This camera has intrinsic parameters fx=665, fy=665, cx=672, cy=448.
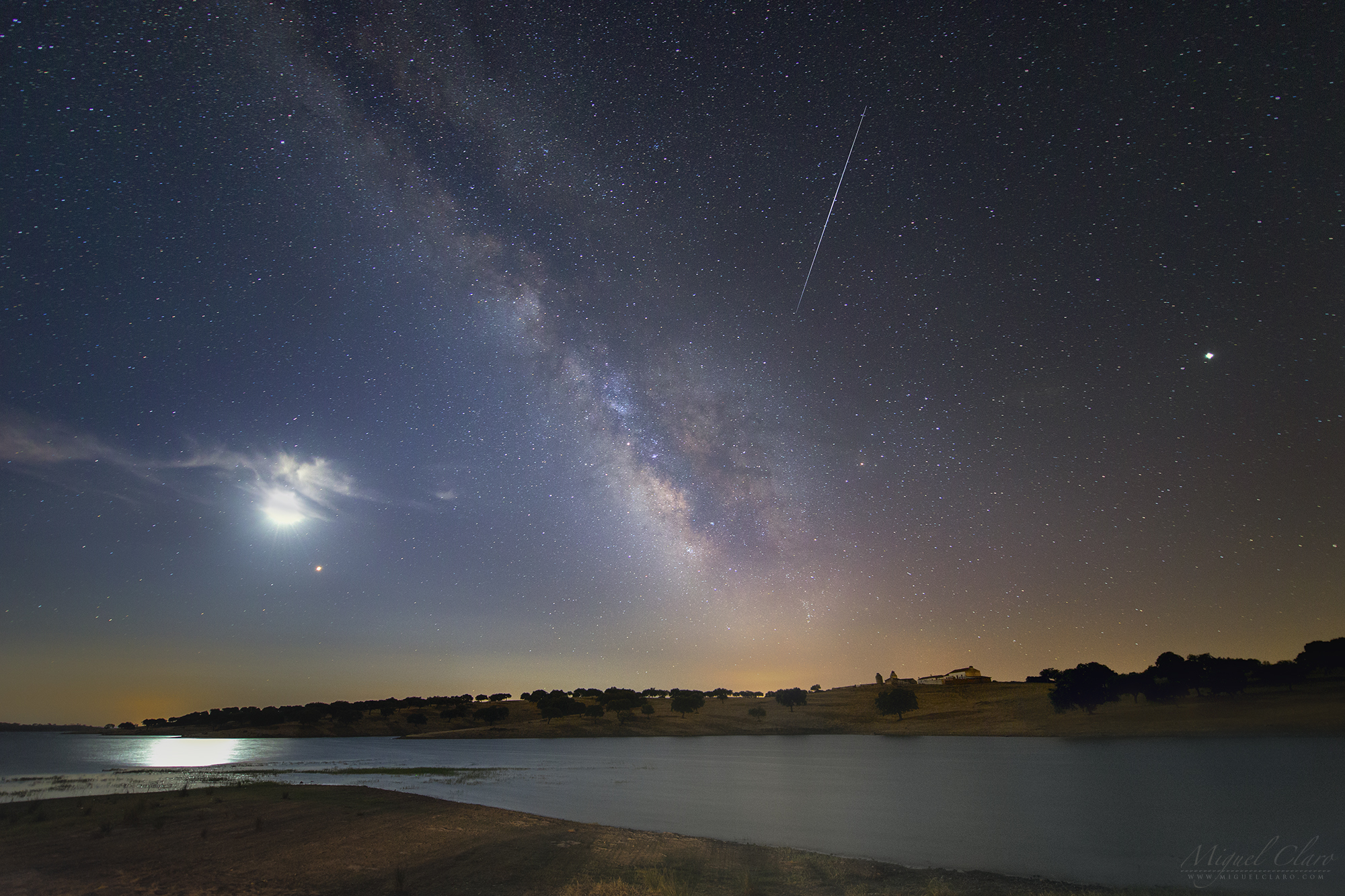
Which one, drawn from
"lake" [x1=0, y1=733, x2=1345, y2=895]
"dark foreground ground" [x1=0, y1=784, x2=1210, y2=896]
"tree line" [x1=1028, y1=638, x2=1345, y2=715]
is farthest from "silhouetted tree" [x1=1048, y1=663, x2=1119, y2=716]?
"dark foreground ground" [x1=0, y1=784, x2=1210, y2=896]

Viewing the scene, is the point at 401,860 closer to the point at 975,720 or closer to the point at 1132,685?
the point at 975,720

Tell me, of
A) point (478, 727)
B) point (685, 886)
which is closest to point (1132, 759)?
point (685, 886)

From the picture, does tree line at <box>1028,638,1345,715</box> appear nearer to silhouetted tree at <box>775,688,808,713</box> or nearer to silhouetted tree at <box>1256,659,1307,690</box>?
silhouetted tree at <box>1256,659,1307,690</box>

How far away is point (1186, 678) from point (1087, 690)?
14776 mm

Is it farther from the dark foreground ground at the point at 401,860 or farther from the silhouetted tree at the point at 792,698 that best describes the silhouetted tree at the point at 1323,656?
the dark foreground ground at the point at 401,860

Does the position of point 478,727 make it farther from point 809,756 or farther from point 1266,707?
point 1266,707

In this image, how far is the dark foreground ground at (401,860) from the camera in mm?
16641

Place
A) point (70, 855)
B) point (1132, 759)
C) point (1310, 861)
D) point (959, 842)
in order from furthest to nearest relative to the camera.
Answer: point (1132, 759)
point (959, 842)
point (1310, 861)
point (70, 855)

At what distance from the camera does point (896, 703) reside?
142 metres

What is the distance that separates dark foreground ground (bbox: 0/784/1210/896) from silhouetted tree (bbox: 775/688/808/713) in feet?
514

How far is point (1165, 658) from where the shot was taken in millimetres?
117375

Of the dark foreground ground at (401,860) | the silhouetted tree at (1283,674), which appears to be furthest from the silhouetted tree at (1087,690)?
the dark foreground ground at (401,860)

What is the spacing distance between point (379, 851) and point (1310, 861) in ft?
97.1

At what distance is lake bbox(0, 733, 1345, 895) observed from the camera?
22.9 meters
